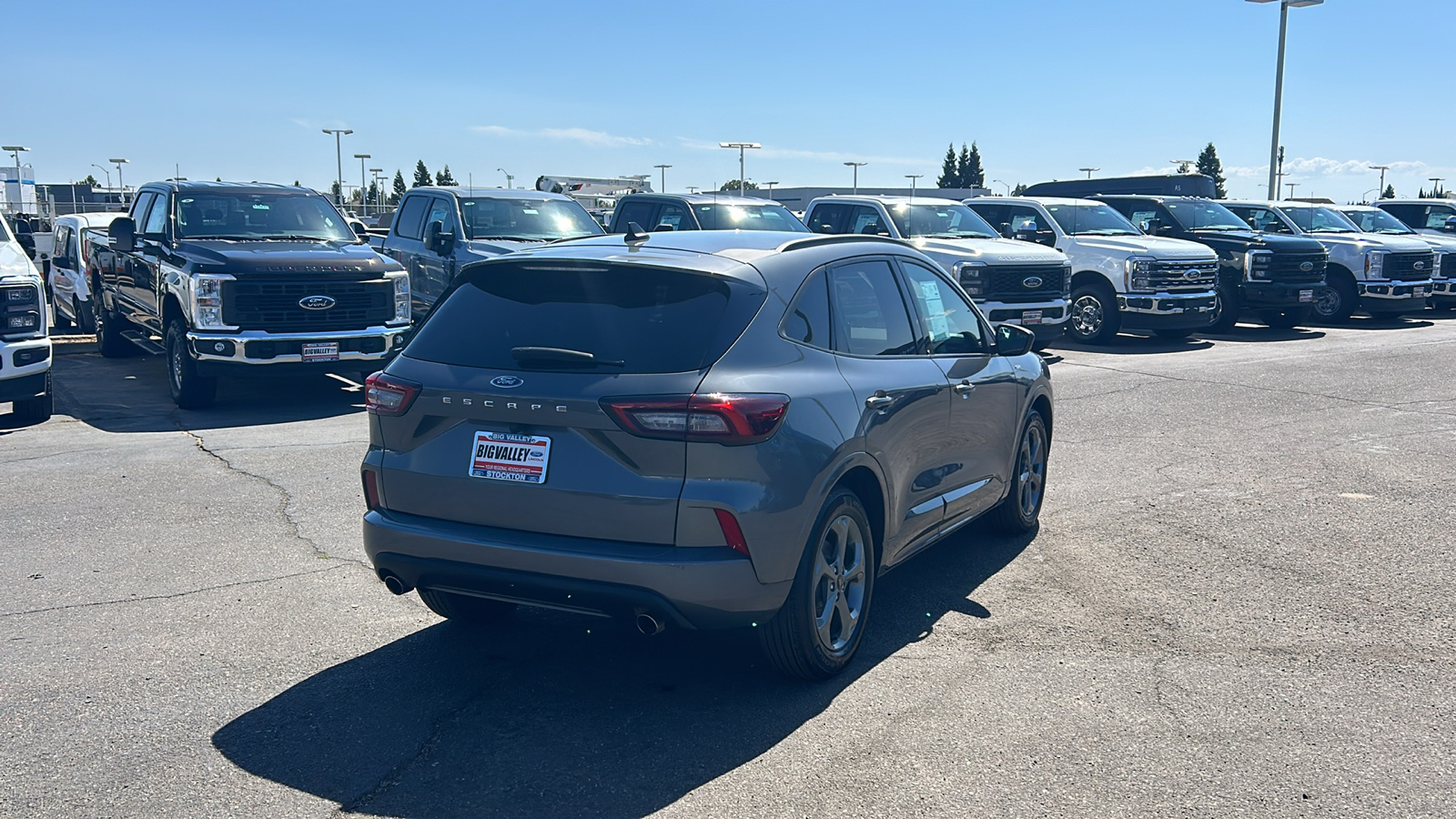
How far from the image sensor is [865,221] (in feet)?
57.0

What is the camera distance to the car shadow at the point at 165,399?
1112cm

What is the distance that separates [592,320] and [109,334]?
12948 mm

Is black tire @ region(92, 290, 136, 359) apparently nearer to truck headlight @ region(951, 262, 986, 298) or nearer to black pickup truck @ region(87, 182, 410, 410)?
black pickup truck @ region(87, 182, 410, 410)

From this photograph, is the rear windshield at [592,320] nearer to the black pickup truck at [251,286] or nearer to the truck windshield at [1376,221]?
the black pickup truck at [251,286]

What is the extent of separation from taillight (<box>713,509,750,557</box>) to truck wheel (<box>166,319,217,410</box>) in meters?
8.59

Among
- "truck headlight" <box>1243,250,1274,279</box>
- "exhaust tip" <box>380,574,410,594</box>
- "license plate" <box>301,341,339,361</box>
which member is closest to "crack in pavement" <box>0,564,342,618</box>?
"exhaust tip" <box>380,574,410,594</box>

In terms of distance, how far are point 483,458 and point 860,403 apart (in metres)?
1.44

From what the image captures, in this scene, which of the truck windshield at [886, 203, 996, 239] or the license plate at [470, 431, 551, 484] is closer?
the license plate at [470, 431, 551, 484]

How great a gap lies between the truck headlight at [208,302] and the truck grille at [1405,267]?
771 inches

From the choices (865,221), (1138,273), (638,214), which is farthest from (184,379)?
(1138,273)

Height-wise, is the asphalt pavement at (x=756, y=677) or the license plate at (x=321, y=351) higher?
the license plate at (x=321, y=351)

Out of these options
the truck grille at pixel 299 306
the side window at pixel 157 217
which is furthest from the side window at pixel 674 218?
the side window at pixel 157 217

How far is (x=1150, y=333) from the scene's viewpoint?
20797 mm

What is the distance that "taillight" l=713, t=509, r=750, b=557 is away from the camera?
13.7 ft
